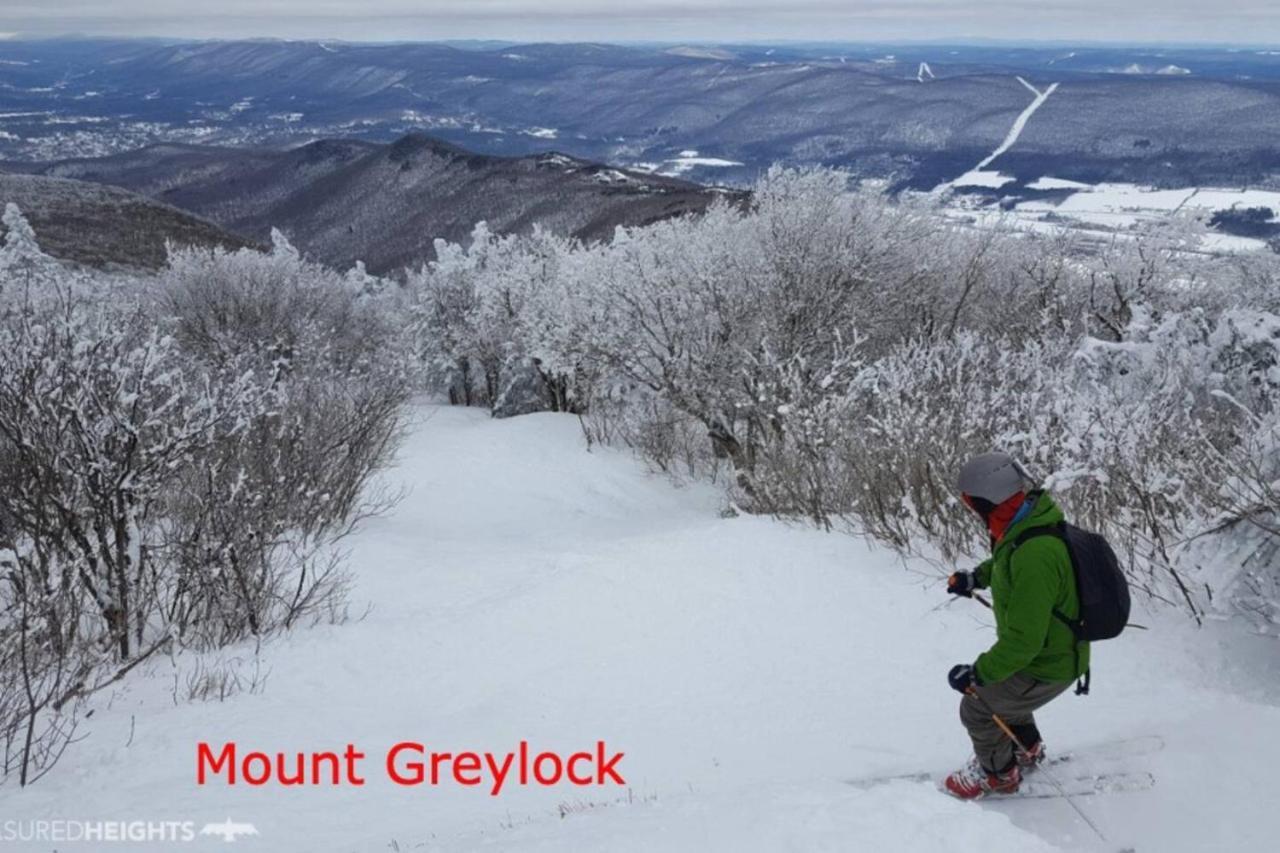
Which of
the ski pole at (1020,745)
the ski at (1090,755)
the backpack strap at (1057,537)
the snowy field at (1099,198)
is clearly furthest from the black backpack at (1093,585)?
the snowy field at (1099,198)

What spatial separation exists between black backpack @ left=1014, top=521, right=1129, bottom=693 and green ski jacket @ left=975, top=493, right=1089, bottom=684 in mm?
29

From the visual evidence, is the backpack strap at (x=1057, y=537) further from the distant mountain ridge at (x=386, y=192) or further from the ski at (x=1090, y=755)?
the distant mountain ridge at (x=386, y=192)

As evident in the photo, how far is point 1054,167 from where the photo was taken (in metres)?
177

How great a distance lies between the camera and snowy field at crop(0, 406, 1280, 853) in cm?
425

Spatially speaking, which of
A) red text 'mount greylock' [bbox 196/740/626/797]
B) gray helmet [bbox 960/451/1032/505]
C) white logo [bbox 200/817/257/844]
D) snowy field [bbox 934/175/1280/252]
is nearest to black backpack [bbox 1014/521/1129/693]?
gray helmet [bbox 960/451/1032/505]

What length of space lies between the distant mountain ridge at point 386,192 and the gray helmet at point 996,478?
262ft

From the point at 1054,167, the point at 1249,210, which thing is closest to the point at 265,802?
the point at 1249,210

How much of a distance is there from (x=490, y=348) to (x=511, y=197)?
97165 mm

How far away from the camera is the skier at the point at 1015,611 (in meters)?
3.99

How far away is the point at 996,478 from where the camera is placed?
13.4 feet

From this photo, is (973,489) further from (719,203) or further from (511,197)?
(511,197)

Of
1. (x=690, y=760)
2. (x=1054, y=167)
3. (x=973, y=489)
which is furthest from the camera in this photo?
(x=1054, y=167)

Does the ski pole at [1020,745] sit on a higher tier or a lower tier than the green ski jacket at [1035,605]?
lower

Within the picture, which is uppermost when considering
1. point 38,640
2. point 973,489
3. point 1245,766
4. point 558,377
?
point 973,489
